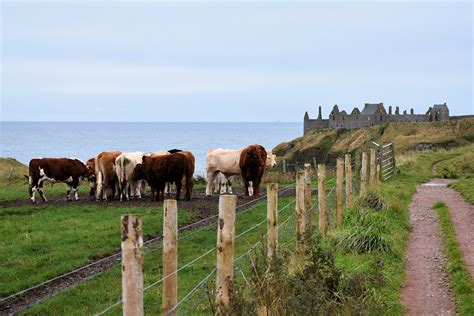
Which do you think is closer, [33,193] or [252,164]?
[33,193]

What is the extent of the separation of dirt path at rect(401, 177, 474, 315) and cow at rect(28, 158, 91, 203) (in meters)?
12.6

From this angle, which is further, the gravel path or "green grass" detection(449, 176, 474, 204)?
"green grass" detection(449, 176, 474, 204)

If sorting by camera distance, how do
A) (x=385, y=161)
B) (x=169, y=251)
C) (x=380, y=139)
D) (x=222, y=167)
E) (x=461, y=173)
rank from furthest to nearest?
(x=380, y=139) → (x=461, y=173) → (x=385, y=161) → (x=222, y=167) → (x=169, y=251)

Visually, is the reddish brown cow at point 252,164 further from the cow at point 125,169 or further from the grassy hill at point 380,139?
the grassy hill at point 380,139

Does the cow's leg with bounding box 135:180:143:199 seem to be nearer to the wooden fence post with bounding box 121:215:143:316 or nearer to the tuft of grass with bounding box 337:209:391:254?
the tuft of grass with bounding box 337:209:391:254

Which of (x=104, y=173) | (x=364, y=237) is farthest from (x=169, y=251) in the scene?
(x=104, y=173)

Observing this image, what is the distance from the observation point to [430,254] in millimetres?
13594

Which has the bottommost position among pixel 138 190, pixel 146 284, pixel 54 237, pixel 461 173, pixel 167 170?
pixel 146 284

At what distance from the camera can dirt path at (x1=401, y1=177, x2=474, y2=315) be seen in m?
10.2

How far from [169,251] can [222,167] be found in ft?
67.8

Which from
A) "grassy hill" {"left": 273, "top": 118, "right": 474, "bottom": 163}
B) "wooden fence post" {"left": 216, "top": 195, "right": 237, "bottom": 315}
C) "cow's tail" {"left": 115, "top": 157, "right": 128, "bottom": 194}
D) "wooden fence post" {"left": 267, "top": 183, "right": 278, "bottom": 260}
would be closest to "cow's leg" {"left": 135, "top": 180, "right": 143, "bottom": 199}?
"cow's tail" {"left": 115, "top": 157, "right": 128, "bottom": 194}

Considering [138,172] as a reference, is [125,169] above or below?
above

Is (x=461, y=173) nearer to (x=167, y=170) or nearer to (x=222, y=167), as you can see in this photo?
(x=222, y=167)

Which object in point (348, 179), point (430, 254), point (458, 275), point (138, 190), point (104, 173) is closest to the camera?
point (458, 275)
